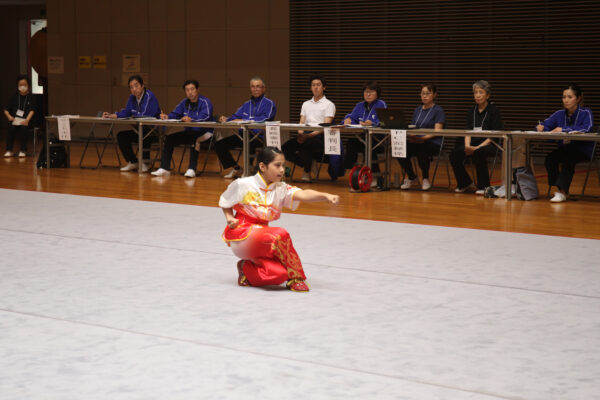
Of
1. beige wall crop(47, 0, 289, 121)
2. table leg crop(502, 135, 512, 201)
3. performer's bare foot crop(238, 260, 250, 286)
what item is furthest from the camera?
beige wall crop(47, 0, 289, 121)

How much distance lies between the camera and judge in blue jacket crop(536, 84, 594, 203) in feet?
27.7

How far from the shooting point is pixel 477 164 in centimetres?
909

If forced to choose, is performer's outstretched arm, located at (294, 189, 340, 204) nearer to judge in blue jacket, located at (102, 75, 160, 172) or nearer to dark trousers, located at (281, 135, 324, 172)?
dark trousers, located at (281, 135, 324, 172)

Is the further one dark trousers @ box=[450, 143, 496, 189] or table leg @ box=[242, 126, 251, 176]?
table leg @ box=[242, 126, 251, 176]

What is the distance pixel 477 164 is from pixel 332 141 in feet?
5.52

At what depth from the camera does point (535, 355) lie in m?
3.39

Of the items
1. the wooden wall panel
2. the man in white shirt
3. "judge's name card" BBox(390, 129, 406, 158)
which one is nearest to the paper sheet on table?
the wooden wall panel

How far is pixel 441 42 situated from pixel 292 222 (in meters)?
7.12

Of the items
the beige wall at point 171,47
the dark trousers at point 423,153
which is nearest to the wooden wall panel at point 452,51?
the beige wall at point 171,47

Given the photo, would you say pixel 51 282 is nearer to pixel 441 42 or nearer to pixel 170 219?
pixel 170 219

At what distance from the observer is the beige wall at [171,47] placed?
47.9ft

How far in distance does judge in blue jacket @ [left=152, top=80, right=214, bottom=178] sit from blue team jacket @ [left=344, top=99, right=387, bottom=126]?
6.65 ft

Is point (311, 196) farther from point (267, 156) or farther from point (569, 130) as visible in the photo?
point (569, 130)

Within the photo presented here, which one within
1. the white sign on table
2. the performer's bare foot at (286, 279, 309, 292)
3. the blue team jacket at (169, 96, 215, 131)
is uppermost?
the blue team jacket at (169, 96, 215, 131)
